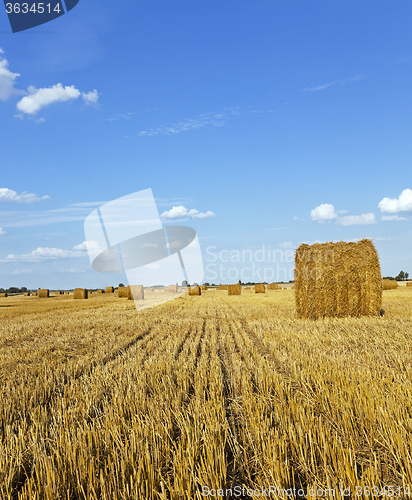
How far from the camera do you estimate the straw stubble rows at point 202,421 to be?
7.25ft

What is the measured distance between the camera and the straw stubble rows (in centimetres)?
221

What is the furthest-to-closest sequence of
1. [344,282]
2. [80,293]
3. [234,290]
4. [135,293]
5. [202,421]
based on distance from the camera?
[234,290] < [80,293] < [135,293] < [344,282] < [202,421]

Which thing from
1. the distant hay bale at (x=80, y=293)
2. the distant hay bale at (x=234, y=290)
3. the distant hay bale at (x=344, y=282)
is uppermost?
the distant hay bale at (x=344, y=282)

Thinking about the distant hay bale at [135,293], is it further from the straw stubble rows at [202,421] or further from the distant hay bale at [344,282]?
the straw stubble rows at [202,421]

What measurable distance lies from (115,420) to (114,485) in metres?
1.13

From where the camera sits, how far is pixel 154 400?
12.0ft

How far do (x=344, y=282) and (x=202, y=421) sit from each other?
9.31 m

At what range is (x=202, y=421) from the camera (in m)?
3.05

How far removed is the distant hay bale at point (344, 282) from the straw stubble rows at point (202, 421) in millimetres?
4465

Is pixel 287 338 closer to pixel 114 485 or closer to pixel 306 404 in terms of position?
pixel 306 404

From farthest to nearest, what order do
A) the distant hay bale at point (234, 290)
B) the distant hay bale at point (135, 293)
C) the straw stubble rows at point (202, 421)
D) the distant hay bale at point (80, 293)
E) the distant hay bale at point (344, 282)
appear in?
the distant hay bale at point (234, 290) < the distant hay bale at point (80, 293) < the distant hay bale at point (135, 293) < the distant hay bale at point (344, 282) < the straw stubble rows at point (202, 421)

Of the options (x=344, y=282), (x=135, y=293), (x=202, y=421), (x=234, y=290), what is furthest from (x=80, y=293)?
(x=202, y=421)

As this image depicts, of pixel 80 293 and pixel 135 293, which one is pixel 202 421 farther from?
pixel 80 293

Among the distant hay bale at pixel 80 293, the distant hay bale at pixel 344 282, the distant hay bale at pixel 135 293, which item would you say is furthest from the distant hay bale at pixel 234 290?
the distant hay bale at pixel 344 282
